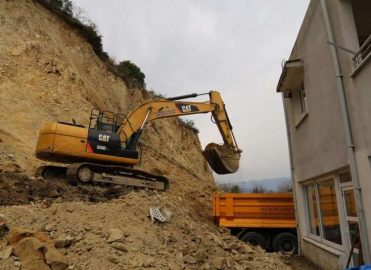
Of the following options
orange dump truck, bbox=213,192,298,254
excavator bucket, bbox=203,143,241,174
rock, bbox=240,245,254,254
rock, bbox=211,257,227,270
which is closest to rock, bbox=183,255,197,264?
rock, bbox=211,257,227,270

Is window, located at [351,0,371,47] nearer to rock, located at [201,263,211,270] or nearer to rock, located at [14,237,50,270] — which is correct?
rock, located at [201,263,211,270]

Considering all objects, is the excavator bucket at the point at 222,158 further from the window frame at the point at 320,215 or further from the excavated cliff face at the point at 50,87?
the excavated cliff face at the point at 50,87

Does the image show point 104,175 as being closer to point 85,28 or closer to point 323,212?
point 323,212

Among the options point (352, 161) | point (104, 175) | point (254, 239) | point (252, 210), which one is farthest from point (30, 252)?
point (252, 210)

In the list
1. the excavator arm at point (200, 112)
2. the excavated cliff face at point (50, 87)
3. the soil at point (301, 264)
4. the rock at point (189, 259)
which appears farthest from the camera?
the excavated cliff face at point (50, 87)

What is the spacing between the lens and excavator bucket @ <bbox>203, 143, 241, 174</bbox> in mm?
10852

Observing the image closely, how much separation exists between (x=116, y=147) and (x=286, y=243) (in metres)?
5.97

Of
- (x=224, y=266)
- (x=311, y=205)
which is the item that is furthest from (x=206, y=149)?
(x=224, y=266)

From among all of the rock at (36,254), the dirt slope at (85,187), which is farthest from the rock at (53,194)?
the rock at (36,254)

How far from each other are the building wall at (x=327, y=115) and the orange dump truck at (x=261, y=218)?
2.76ft

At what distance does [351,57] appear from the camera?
17.1ft

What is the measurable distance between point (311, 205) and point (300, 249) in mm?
1345

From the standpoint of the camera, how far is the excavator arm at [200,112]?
1055cm

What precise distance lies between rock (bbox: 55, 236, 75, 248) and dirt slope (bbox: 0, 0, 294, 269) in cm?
6
